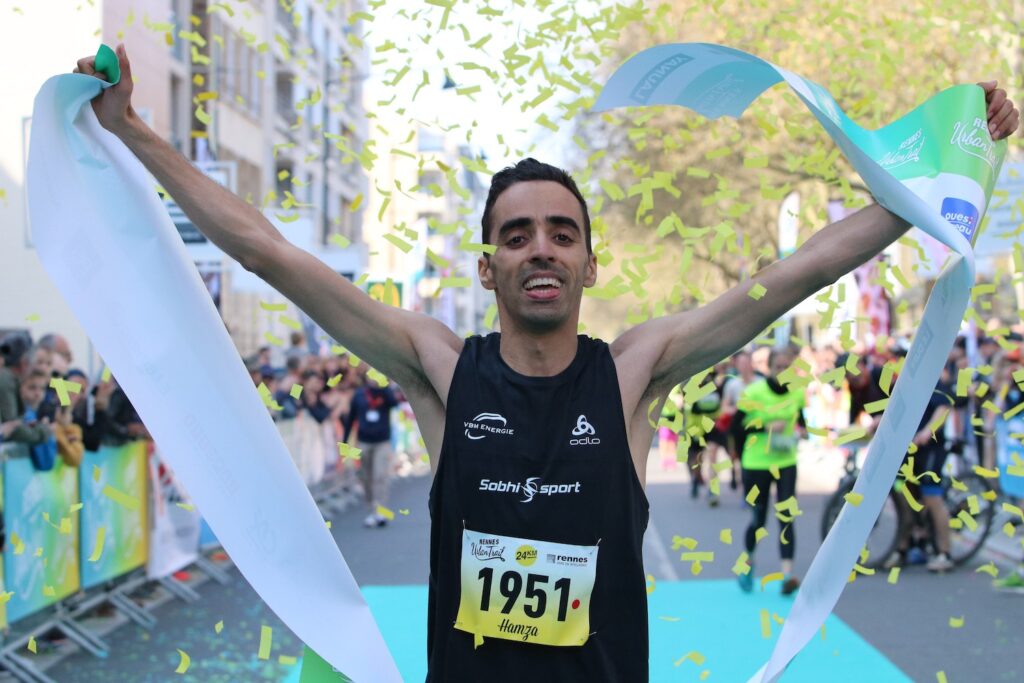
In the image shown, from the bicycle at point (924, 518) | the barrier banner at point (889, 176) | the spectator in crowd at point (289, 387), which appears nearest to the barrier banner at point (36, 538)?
the barrier banner at point (889, 176)

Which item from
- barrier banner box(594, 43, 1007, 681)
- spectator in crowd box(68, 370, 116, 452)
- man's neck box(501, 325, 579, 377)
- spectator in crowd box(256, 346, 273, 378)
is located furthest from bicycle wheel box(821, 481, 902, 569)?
man's neck box(501, 325, 579, 377)

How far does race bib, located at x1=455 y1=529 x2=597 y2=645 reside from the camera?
9.52ft

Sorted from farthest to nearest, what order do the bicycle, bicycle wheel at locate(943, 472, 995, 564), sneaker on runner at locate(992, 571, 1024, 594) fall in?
bicycle wheel at locate(943, 472, 995, 564), the bicycle, sneaker on runner at locate(992, 571, 1024, 594)

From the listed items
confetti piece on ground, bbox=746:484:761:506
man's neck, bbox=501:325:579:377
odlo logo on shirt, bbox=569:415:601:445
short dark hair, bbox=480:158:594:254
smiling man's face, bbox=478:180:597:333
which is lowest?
confetti piece on ground, bbox=746:484:761:506

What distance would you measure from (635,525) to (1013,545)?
34.5ft

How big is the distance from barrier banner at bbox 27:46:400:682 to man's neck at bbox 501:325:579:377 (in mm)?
680

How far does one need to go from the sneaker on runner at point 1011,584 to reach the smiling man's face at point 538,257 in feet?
27.6

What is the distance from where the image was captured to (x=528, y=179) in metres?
3.20

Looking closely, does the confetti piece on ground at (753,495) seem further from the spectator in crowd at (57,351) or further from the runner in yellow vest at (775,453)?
the spectator in crowd at (57,351)

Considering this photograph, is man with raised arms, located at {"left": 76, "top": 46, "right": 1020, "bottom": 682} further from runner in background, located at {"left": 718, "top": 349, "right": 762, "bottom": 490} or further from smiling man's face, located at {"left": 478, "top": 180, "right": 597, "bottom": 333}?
runner in background, located at {"left": 718, "top": 349, "right": 762, "bottom": 490}

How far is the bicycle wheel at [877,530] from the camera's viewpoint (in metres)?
10.8

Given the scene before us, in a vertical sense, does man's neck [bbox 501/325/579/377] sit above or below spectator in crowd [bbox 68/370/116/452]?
above

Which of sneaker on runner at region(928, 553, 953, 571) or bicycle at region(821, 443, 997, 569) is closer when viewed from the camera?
bicycle at region(821, 443, 997, 569)

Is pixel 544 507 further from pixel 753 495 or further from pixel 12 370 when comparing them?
pixel 12 370
